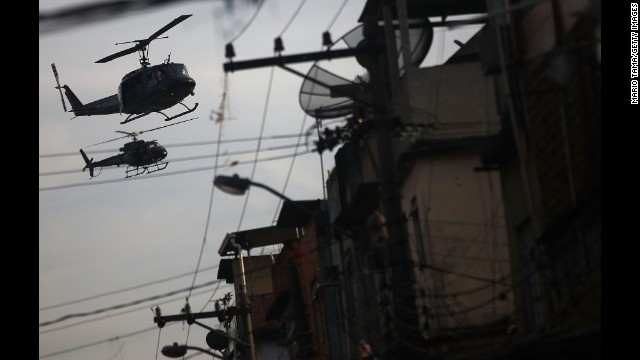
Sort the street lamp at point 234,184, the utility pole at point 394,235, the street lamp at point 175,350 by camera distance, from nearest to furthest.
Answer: the utility pole at point 394,235 → the street lamp at point 234,184 → the street lamp at point 175,350

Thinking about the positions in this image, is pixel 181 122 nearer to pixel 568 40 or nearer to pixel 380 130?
pixel 380 130

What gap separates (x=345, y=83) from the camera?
92.5 feet

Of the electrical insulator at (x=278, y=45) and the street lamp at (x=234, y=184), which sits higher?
the electrical insulator at (x=278, y=45)

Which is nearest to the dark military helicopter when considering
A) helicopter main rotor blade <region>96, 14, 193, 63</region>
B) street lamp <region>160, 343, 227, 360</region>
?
helicopter main rotor blade <region>96, 14, 193, 63</region>

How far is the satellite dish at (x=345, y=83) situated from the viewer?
26.8m

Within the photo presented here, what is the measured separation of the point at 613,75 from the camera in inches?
712

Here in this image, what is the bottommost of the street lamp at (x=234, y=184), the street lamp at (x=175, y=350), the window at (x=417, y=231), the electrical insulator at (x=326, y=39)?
the street lamp at (x=175, y=350)

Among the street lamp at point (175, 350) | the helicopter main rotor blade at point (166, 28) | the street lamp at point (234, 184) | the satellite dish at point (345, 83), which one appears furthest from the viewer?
the helicopter main rotor blade at point (166, 28)

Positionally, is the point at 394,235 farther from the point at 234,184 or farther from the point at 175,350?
the point at 175,350

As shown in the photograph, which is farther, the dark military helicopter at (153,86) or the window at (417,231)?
the dark military helicopter at (153,86)

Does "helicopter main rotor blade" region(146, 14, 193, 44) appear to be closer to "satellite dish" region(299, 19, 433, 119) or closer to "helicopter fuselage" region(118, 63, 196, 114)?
"helicopter fuselage" region(118, 63, 196, 114)

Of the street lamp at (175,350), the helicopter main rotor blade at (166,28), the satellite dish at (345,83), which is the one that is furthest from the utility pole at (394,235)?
the helicopter main rotor blade at (166,28)

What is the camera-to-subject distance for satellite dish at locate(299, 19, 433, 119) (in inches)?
1055

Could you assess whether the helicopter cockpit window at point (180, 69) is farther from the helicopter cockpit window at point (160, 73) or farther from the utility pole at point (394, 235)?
the utility pole at point (394, 235)
